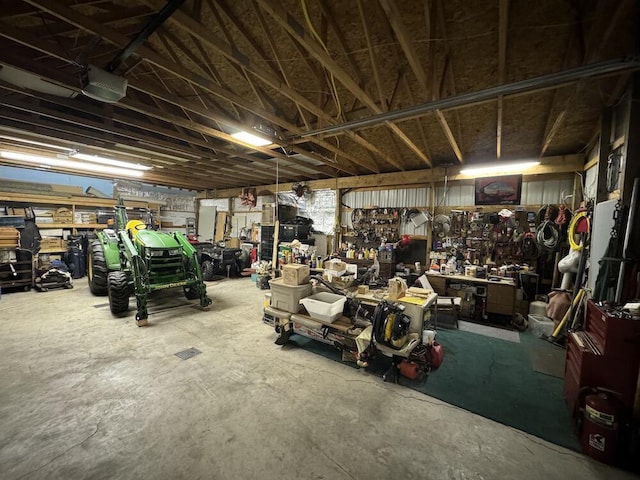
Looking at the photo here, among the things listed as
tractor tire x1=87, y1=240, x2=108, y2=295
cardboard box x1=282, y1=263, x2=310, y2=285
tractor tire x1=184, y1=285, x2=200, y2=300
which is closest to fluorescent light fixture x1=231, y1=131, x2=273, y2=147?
cardboard box x1=282, y1=263, x2=310, y2=285

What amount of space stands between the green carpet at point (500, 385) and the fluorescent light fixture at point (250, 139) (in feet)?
10.3

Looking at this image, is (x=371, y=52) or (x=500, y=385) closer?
(x=371, y=52)

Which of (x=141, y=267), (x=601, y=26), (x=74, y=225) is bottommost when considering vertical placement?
(x=141, y=267)

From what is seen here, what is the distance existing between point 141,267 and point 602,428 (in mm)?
5671

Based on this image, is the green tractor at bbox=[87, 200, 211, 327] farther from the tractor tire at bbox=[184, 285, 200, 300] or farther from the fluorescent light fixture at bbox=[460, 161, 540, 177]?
the fluorescent light fixture at bbox=[460, 161, 540, 177]

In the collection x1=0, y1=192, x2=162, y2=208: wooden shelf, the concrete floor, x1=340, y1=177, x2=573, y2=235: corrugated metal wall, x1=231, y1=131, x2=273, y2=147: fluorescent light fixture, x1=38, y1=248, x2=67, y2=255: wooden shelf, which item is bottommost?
the concrete floor

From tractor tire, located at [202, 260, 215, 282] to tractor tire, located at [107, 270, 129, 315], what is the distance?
107 inches

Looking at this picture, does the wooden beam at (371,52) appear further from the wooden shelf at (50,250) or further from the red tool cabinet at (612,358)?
the wooden shelf at (50,250)

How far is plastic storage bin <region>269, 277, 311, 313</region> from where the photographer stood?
3285mm

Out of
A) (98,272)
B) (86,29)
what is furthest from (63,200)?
(86,29)

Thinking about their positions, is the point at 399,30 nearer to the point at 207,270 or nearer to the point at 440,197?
the point at 440,197

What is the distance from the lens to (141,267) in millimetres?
4258

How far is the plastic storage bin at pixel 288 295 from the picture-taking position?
10.8 feet

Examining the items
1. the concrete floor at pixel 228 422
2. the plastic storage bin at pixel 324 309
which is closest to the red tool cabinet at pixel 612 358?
the concrete floor at pixel 228 422
